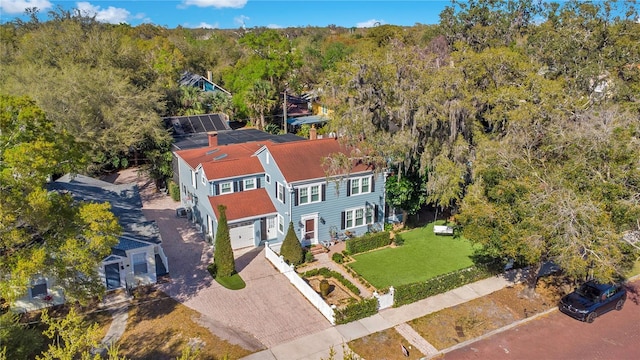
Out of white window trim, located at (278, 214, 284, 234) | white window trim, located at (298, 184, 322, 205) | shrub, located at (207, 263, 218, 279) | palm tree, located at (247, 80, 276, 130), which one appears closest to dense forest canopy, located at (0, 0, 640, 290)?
palm tree, located at (247, 80, 276, 130)

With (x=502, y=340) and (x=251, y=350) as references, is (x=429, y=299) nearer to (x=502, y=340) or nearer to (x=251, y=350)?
(x=502, y=340)

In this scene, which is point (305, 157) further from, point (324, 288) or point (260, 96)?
point (260, 96)

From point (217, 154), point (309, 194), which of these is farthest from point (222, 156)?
point (309, 194)

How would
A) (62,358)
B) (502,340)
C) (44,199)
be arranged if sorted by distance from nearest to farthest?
(62,358) < (44,199) < (502,340)

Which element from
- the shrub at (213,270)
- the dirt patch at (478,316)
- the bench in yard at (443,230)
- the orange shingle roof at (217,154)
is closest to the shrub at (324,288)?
the dirt patch at (478,316)

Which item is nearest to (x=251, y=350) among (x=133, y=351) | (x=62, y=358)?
(x=133, y=351)

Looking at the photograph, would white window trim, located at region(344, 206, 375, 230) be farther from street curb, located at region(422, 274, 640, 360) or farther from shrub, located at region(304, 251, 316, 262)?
street curb, located at region(422, 274, 640, 360)
